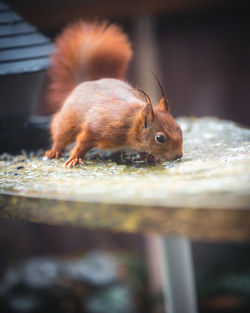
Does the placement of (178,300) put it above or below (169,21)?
below

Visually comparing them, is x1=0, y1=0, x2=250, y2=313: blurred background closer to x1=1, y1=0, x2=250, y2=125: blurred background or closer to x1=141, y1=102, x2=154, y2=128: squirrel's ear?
x1=1, y1=0, x2=250, y2=125: blurred background

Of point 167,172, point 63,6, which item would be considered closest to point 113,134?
point 167,172

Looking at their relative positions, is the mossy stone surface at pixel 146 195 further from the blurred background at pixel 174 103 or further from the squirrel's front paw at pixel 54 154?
the blurred background at pixel 174 103

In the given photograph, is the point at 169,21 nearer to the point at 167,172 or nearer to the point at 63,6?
the point at 63,6

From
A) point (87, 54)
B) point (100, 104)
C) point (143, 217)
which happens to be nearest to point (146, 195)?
point (143, 217)

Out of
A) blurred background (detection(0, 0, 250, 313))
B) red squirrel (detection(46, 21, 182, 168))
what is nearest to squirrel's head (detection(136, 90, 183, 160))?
red squirrel (detection(46, 21, 182, 168))

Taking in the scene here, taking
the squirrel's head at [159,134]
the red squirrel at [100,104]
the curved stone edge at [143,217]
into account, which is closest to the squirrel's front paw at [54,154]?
the red squirrel at [100,104]

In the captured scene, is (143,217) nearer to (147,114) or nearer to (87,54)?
(147,114)
